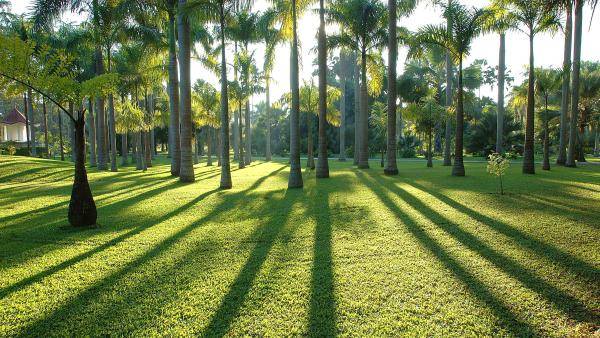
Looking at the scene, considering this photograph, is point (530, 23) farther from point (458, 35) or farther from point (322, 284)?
point (322, 284)

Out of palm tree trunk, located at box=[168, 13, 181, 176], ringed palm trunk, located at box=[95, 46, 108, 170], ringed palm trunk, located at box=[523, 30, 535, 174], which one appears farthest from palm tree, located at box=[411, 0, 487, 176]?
ringed palm trunk, located at box=[95, 46, 108, 170]

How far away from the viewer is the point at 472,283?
4504 millimetres

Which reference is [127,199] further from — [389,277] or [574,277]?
[574,277]

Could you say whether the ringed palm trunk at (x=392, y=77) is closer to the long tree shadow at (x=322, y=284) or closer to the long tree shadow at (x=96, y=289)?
the long tree shadow at (x=322, y=284)

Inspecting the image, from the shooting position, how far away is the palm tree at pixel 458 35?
50.4ft

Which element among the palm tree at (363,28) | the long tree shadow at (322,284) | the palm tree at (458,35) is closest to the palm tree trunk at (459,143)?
the palm tree at (458,35)

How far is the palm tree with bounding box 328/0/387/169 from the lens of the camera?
749 inches

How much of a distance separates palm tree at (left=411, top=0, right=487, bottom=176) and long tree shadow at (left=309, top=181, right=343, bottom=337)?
→ 33.4ft

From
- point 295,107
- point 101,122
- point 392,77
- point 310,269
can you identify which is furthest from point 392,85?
point 101,122

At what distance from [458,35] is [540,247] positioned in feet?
42.1

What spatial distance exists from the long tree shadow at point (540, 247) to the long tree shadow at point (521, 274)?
2.00ft

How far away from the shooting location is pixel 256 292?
4.43m

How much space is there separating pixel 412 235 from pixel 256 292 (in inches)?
139

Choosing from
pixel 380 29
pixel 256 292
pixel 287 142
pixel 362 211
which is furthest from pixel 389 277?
pixel 287 142
